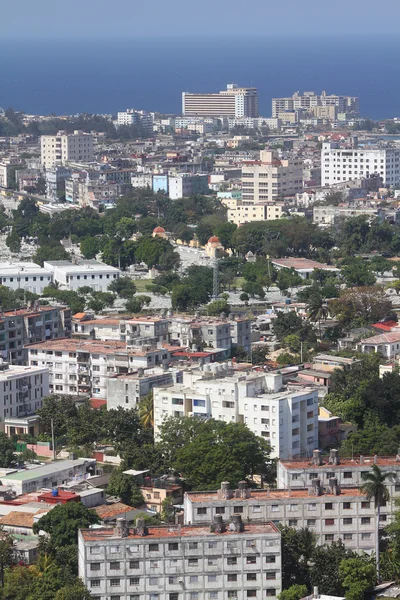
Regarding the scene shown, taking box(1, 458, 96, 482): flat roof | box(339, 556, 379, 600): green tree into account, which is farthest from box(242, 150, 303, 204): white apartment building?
box(339, 556, 379, 600): green tree

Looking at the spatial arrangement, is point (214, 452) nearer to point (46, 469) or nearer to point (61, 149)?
point (46, 469)

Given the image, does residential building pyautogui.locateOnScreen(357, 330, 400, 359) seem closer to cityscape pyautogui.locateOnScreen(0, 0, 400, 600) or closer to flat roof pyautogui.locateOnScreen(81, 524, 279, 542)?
cityscape pyautogui.locateOnScreen(0, 0, 400, 600)

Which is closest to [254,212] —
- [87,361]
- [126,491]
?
[87,361]

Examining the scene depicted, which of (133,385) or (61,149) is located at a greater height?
(61,149)

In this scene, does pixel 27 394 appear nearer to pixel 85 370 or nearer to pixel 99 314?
pixel 85 370

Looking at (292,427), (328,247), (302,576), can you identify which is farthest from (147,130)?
(302,576)

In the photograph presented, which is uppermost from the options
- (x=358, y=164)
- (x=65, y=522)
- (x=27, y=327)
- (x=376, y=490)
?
(x=358, y=164)
